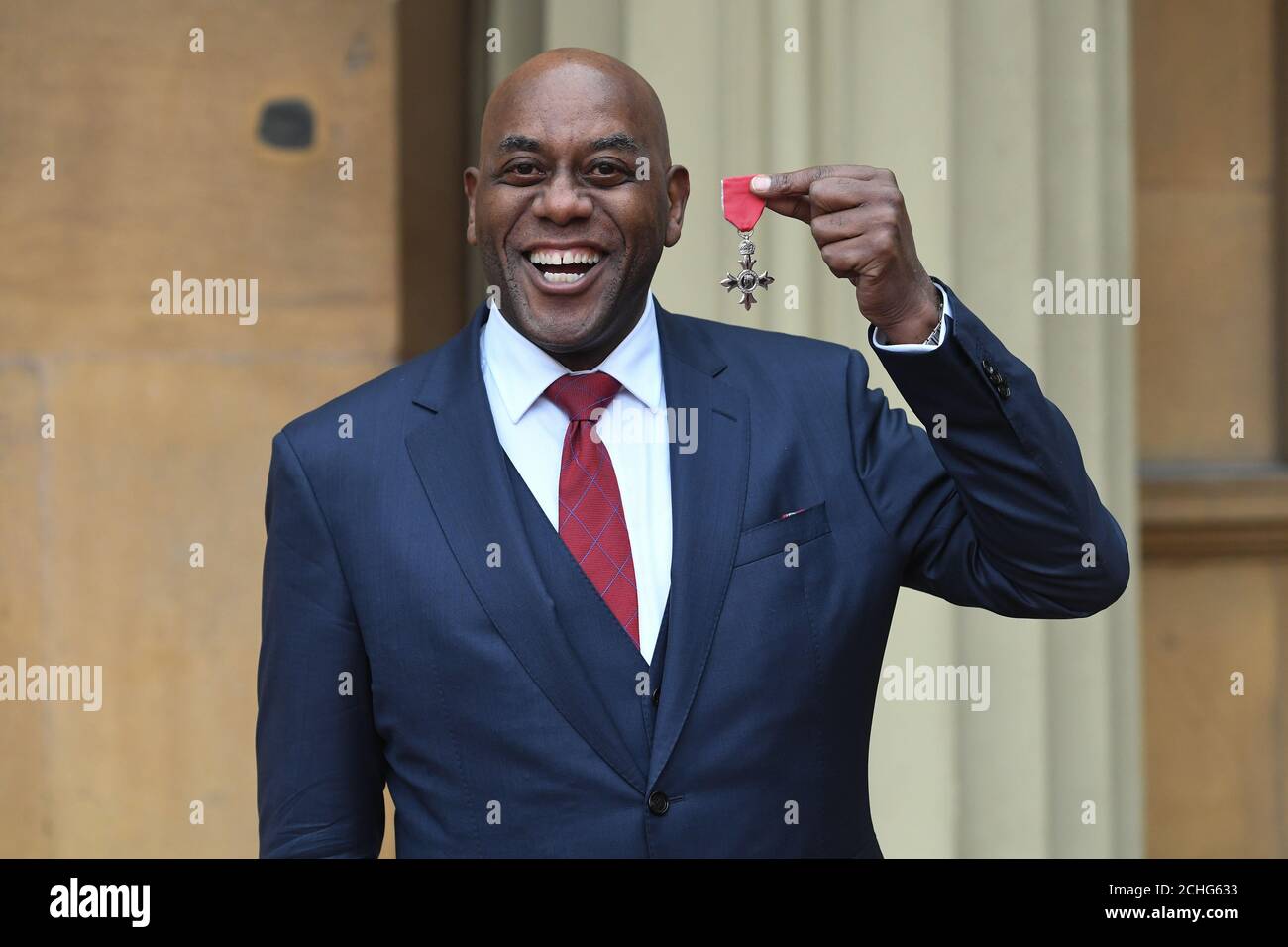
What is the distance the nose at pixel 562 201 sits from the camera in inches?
87.1

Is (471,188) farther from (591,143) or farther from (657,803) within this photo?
(657,803)

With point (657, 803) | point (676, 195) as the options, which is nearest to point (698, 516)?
point (657, 803)

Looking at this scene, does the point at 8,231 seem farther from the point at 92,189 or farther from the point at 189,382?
the point at 189,382

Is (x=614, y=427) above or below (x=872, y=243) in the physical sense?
below

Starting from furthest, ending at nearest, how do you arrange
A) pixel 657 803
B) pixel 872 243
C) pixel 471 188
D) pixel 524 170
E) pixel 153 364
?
pixel 153 364
pixel 471 188
pixel 524 170
pixel 657 803
pixel 872 243

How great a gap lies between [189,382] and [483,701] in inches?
87.7

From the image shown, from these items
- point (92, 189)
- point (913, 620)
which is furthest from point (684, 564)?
point (92, 189)

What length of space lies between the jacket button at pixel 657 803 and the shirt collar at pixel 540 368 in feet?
1.86

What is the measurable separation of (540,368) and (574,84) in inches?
16.1

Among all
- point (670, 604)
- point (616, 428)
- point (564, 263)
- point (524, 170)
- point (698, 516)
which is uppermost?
point (524, 170)

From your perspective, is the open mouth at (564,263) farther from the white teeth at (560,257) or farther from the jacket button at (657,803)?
the jacket button at (657,803)

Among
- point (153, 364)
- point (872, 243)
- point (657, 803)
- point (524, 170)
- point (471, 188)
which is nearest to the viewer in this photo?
point (872, 243)

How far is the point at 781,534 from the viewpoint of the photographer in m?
2.28
